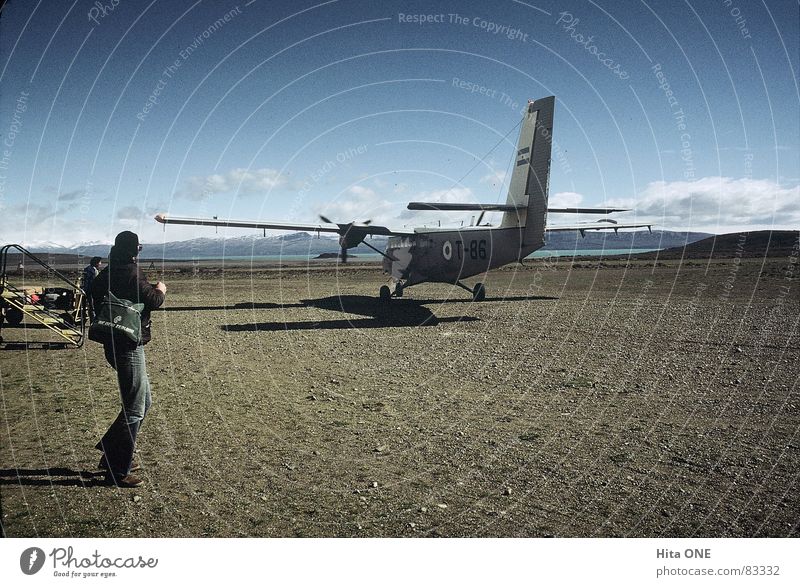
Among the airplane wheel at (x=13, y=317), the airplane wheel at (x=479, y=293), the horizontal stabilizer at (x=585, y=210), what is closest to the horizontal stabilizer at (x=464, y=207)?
the horizontal stabilizer at (x=585, y=210)

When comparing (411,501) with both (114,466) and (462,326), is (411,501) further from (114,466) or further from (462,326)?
(462,326)

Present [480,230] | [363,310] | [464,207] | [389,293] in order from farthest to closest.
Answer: [389,293]
[363,310]
[480,230]
[464,207]

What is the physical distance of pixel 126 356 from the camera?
5473 mm

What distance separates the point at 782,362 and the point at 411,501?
421 inches

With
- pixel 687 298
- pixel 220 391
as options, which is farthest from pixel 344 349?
pixel 687 298

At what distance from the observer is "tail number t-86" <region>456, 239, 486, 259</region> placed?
73.7 ft

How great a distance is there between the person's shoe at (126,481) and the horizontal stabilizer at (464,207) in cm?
1203

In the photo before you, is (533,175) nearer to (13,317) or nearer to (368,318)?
(368,318)

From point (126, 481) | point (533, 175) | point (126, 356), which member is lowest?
point (126, 481)

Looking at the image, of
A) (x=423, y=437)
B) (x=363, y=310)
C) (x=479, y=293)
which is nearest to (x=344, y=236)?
(x=363, y=310)

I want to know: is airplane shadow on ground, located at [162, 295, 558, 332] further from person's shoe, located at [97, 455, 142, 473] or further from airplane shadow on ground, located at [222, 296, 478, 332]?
person's shoe, located at [97, 455, 142, 473]

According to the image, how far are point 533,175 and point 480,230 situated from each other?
337 centimetres

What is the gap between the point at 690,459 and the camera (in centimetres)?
635

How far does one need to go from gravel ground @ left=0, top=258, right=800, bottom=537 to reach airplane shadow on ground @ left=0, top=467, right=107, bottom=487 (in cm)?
3
